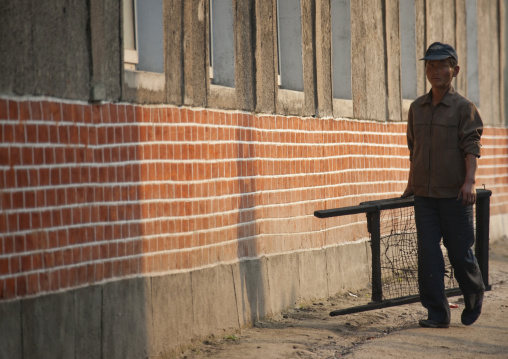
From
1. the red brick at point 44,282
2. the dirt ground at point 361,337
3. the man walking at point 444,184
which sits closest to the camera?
the red brick at point 44,282

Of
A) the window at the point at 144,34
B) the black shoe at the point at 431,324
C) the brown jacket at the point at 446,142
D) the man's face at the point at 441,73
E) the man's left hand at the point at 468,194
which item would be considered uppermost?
the window at the point at 144,34

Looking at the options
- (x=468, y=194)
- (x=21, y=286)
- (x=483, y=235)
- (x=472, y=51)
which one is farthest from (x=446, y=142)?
(x=472, y=51)

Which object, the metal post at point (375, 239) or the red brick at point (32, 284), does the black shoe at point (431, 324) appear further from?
the red brick at point (32, 284)

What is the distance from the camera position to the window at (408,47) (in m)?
12.4

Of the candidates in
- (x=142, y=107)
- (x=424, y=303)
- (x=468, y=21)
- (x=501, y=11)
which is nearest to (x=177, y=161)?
(x=142, y=107)

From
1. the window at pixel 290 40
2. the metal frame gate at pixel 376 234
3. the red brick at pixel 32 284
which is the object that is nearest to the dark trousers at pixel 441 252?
the metal frame gate at pixel 376 234

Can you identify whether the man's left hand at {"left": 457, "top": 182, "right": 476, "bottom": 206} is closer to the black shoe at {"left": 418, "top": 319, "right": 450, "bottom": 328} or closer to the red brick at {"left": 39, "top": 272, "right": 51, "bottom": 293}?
the black shoe at {"left": 418, "top": 319, "right": 450, "bottom": 328}

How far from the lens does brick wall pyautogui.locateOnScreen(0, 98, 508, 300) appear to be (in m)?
5.64

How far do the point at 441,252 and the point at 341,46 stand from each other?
3.60 meters

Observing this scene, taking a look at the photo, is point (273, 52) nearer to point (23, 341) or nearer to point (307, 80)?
point (307, 80)

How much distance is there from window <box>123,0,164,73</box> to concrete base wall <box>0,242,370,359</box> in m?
1.65

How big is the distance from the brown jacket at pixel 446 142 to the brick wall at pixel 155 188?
1.56 meters

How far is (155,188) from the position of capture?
6918mm

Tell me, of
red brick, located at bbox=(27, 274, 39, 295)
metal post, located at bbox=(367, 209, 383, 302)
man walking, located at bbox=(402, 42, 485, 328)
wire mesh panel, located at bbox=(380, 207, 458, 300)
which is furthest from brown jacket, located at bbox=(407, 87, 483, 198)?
red brick, located at bbox=(27, 274, 39, 295)
